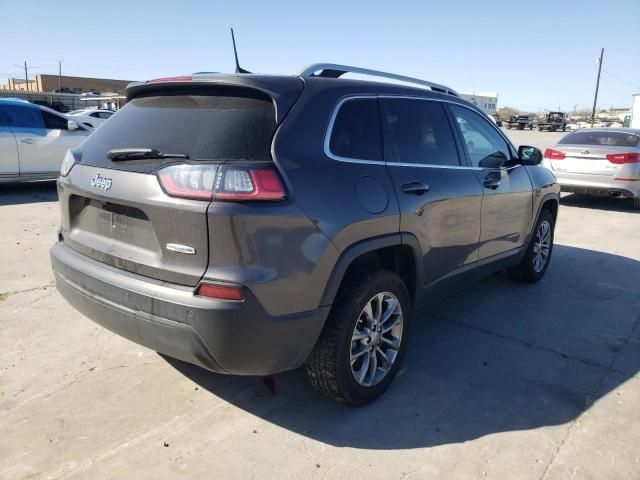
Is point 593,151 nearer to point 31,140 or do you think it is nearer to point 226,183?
point 226,183

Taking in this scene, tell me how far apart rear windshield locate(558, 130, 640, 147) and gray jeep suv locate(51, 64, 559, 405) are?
8143mm

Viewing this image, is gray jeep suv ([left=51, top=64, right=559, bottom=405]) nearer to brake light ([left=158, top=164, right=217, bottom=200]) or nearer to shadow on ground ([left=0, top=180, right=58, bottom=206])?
brake light ([left=158, top=164, right=217, bottom=200])

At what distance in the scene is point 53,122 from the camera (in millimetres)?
10055

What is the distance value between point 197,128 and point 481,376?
2395mm

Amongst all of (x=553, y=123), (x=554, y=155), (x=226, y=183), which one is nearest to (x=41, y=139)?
(x=226, y=183)

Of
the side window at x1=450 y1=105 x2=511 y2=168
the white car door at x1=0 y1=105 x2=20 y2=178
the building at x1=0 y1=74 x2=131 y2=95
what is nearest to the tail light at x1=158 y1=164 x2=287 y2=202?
the side window at x1=450 y1=105 x2=511 y2=168

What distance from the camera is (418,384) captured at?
3338 mm

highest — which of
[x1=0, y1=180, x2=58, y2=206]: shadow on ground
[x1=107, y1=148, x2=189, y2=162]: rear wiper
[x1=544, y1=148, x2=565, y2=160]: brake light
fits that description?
[x1=107, y1=148, x2=189, y2=162]: rear wiper

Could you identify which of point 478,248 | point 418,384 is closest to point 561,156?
point 478,248

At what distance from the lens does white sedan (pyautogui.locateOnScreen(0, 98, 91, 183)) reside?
30.3 feet

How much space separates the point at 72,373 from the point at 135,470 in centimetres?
113

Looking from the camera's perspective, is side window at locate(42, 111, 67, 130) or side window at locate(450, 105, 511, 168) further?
side window at locate(42, 111, 67, 130)

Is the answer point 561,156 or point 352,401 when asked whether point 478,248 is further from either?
point 561,156

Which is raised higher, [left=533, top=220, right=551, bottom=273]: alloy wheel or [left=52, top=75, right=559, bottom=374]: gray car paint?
[left=52, top=75, right=559, bottom=374]: gray car paint
